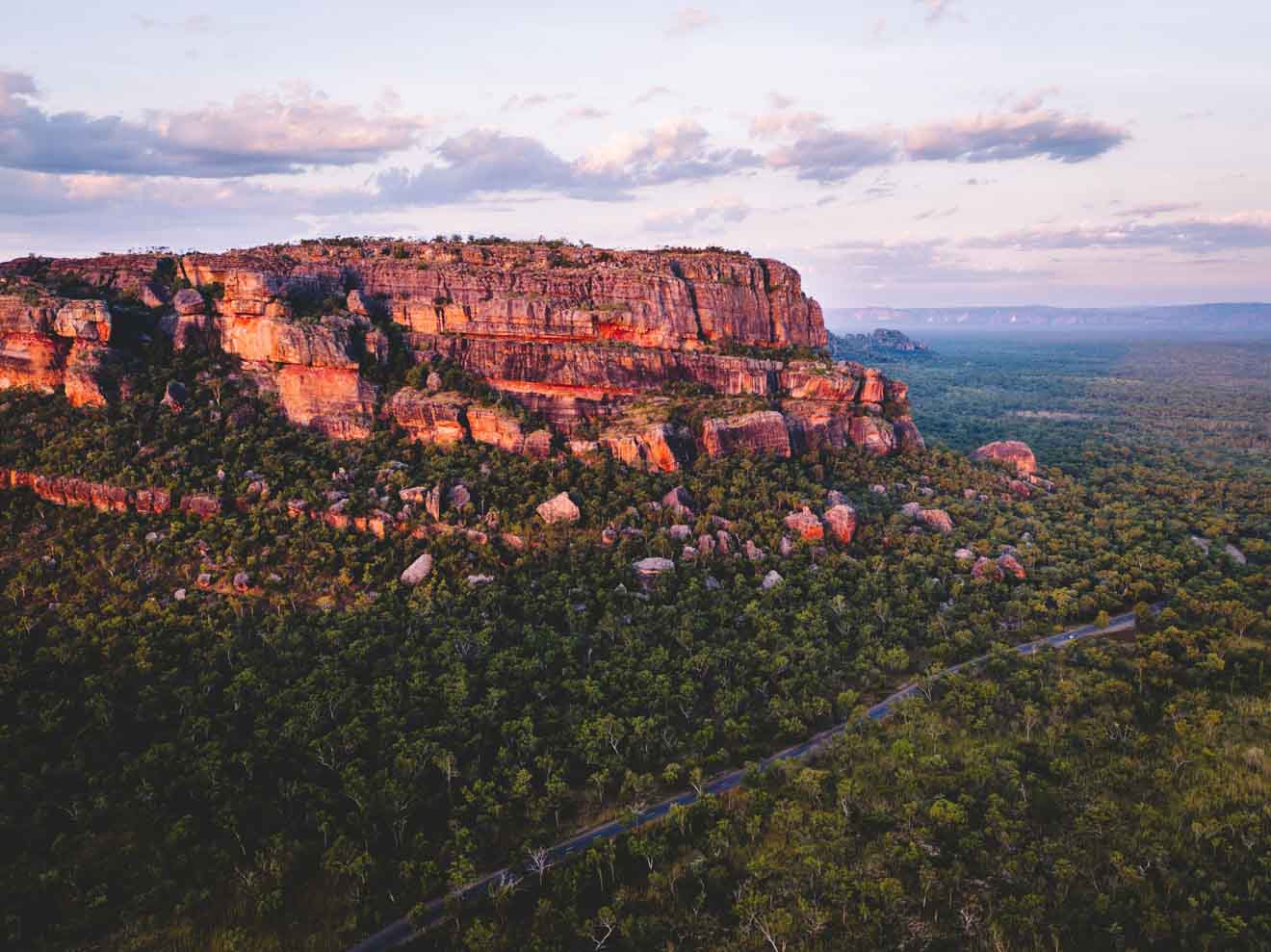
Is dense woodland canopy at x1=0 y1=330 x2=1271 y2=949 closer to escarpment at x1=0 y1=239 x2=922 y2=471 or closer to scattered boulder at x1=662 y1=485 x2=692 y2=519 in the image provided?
scattered boulder at x1=662 y1=485 x2=692 y2=519

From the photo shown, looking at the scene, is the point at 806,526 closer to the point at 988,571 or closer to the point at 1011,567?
the point at 988,571

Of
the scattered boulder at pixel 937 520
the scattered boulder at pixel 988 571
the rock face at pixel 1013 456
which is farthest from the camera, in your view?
the rock face at pixel 1013 456

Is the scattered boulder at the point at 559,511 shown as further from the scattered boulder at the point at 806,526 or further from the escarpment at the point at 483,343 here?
the scattered boulder at the point at 806,526

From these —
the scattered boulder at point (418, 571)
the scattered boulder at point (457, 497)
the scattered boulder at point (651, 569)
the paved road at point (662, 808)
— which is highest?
the scattered boulder at point (457, 497)

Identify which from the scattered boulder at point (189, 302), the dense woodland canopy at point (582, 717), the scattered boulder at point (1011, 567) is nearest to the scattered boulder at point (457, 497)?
the dense woodland canopy at point (582, 717)

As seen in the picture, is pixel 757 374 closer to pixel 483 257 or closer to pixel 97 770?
pixel 483 257

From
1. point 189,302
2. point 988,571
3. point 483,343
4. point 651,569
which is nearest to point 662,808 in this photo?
point 651,569
